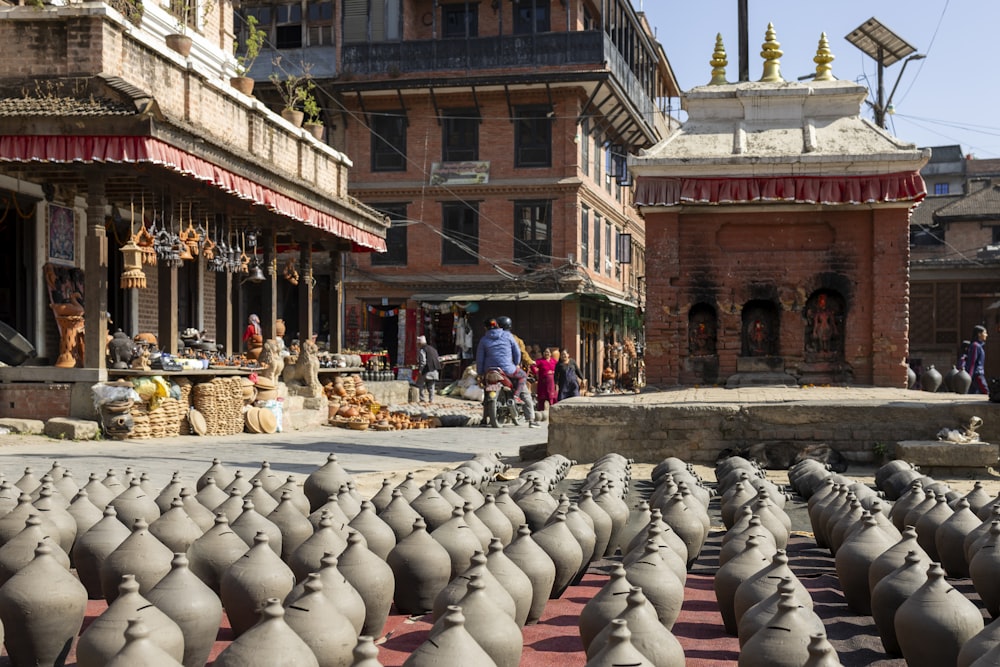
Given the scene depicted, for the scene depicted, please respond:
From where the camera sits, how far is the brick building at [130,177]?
12.2 meters

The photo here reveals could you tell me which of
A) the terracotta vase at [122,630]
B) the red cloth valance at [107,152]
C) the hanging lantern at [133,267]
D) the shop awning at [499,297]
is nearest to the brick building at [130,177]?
the red cloth valance at [107,152]

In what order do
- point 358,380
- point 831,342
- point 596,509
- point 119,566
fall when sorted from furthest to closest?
point 358,380
point 831,342
point 596,509
point 119,566

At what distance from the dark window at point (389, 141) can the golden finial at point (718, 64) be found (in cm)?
1441

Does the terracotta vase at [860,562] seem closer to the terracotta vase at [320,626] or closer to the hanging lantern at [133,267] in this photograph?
the terracotta vase at [320,626]

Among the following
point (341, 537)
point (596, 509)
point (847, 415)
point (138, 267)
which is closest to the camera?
point (341, 537)

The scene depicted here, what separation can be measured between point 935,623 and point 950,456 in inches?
258

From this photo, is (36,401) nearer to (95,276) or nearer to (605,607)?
(95,276)

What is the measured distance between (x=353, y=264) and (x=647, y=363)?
1594 centimetres

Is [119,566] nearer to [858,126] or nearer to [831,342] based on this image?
[831,342]

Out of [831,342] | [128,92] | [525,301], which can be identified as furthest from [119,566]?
[525,301]

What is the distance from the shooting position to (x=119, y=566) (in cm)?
472

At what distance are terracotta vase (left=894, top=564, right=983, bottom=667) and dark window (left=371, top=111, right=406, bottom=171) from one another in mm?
26178

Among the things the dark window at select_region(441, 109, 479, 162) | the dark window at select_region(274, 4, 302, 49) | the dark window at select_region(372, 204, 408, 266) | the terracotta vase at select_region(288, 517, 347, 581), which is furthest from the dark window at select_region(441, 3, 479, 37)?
the terracotta vase at select_region(288, 517, 347, 581)

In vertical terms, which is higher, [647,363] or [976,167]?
[976,167]
